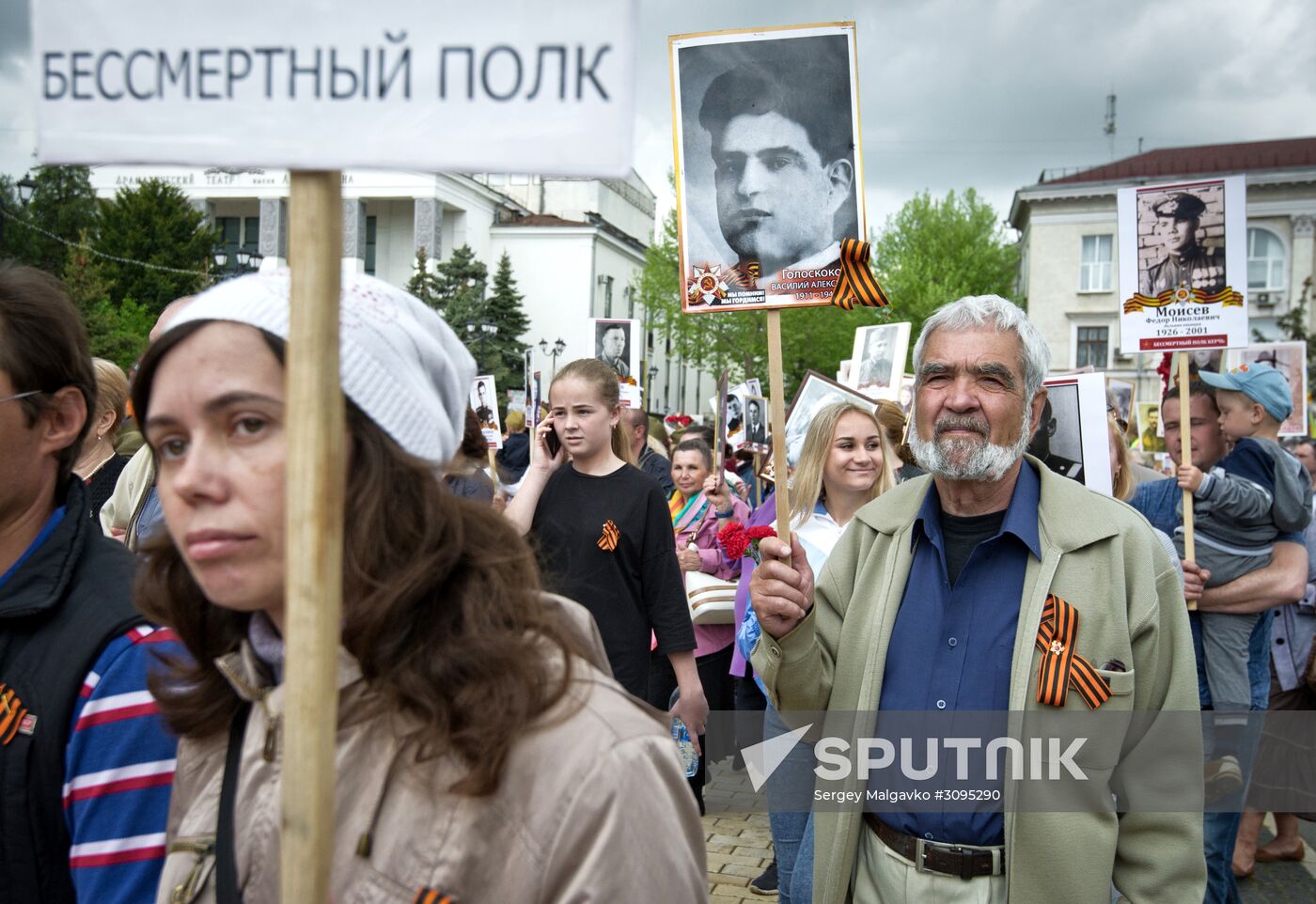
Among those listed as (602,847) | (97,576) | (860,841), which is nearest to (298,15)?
(602,847)

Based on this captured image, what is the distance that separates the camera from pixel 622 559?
4.97m

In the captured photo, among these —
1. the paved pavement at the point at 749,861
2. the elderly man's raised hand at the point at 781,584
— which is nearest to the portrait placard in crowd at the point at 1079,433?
the elderly man's raised hand at the point at 781,584

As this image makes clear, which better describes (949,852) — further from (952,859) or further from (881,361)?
(881,361)

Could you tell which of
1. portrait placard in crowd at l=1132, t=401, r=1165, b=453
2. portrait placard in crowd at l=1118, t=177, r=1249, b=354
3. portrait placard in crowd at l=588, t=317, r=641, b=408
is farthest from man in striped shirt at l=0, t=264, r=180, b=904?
portrait placard in crowd at l=1132, t=401, r=1165, b=453

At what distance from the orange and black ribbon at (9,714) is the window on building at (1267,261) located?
58879 millimetres

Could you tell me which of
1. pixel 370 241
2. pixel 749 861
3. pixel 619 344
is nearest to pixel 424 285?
pixel 370 241

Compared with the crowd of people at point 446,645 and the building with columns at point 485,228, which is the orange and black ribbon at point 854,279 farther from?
the building with columns at point 485,228

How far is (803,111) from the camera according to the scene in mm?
3230

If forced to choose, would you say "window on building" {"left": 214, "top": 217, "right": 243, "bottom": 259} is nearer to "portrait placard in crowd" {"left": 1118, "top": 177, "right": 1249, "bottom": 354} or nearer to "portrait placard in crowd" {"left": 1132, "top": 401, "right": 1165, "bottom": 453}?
"portrait placard in crowd" {"left": 1132, "top": 401, "right": 1165, "bottom": 453}

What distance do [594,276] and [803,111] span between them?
65926 millimetres

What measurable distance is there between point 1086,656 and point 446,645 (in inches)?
72.0

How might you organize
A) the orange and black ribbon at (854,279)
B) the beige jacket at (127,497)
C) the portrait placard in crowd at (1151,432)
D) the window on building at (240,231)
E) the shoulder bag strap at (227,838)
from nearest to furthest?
the shoulder bag strap at (227,838)
the orange and black ribbon at (854,279)
the beige jacket at (127,497)
the portrait placard in crowd at (1151,432)
the window on building at (240,231)

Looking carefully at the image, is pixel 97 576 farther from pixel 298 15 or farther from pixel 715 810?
pixel 715 810

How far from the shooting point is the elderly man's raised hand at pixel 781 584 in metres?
2.83
